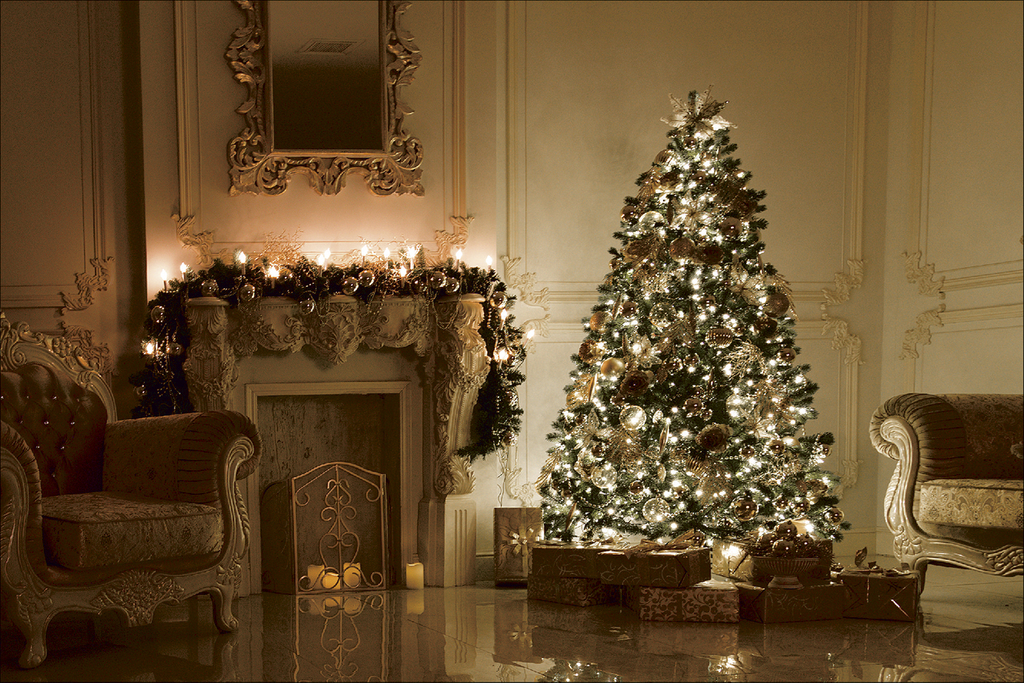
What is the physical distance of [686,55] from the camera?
5488 millimetres

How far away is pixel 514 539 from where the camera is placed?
4.69 metres

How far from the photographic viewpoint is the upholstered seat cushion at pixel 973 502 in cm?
364

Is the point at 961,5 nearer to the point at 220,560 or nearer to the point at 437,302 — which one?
the point at 437,302

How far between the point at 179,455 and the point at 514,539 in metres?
1.76

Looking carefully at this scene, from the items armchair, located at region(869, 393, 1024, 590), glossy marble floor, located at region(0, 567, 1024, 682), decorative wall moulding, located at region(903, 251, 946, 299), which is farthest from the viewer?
decorative wall moulding, located at region(903, 251, 946, 299)

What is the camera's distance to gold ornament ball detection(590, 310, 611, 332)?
4.46 m

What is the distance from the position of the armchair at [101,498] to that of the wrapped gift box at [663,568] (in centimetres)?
155

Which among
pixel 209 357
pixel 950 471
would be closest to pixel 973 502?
pixel 950 471

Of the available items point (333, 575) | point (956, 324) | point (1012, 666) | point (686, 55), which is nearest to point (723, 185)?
point (686, 55)

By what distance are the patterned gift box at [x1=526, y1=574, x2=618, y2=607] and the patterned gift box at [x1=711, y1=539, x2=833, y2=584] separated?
502 millimetres

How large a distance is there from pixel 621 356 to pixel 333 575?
5.80 ft

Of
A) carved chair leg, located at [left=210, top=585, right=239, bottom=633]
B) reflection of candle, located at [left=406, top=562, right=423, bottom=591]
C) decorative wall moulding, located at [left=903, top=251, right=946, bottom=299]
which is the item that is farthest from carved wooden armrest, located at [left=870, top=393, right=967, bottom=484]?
carved chair leg, located at [left=210, top=585, right=239, bottom=633]

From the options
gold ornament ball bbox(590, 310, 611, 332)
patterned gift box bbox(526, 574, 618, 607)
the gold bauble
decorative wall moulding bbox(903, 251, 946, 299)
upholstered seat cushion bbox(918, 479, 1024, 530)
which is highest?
decorative wall moulding bbox(903, 251, 946, 299)

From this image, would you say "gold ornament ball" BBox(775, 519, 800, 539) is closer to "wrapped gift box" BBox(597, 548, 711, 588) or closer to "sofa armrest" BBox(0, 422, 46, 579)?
"wrapped gift box" BBox(597, 548, 711, 588)
